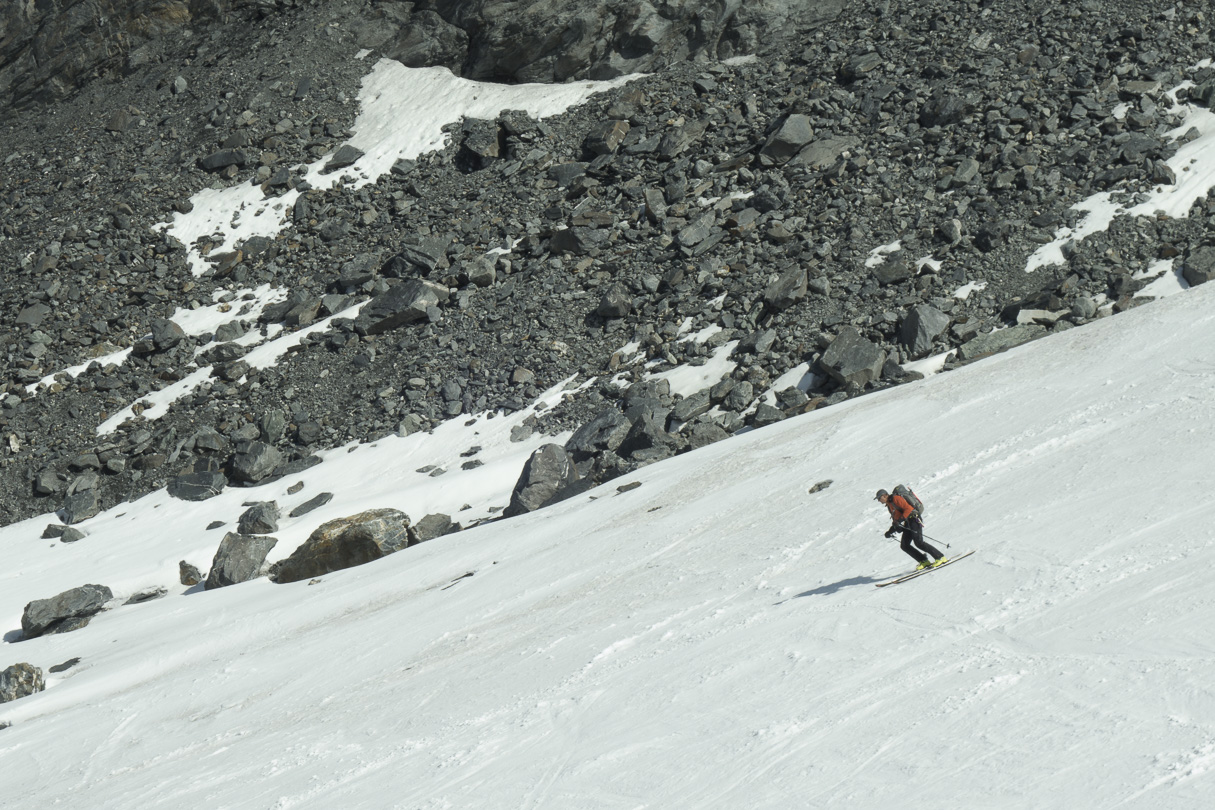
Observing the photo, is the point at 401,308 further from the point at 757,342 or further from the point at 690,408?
the point at 757,342

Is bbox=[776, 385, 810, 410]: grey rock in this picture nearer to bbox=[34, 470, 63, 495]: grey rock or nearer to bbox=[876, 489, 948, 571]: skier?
bbox=[876, 489, 948, 571]: skier

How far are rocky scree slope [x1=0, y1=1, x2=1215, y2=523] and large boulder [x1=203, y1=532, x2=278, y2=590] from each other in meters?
3.57

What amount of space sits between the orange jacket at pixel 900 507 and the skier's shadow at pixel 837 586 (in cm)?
110

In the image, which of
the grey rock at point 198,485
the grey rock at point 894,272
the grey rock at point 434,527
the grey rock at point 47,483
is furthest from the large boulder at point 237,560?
the grey rock at point 894,272

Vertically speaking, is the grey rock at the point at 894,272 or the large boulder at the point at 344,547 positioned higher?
the grey rock at the point at 894,272

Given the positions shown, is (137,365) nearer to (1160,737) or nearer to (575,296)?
(575,296)

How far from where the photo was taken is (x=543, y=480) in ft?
67.4

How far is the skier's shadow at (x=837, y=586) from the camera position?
1221 cm

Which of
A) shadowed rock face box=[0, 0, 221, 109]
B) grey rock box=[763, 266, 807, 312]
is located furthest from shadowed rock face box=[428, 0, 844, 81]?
grey rock box=[763, 266, 807, 312]

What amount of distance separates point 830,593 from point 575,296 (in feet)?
52.3

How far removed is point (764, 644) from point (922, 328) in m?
12.6

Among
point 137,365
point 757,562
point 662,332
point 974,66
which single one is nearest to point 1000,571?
point 757,562

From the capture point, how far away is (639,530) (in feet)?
54.7

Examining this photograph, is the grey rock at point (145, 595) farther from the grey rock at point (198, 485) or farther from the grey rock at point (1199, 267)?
the grey rock at point (1199, 267)
